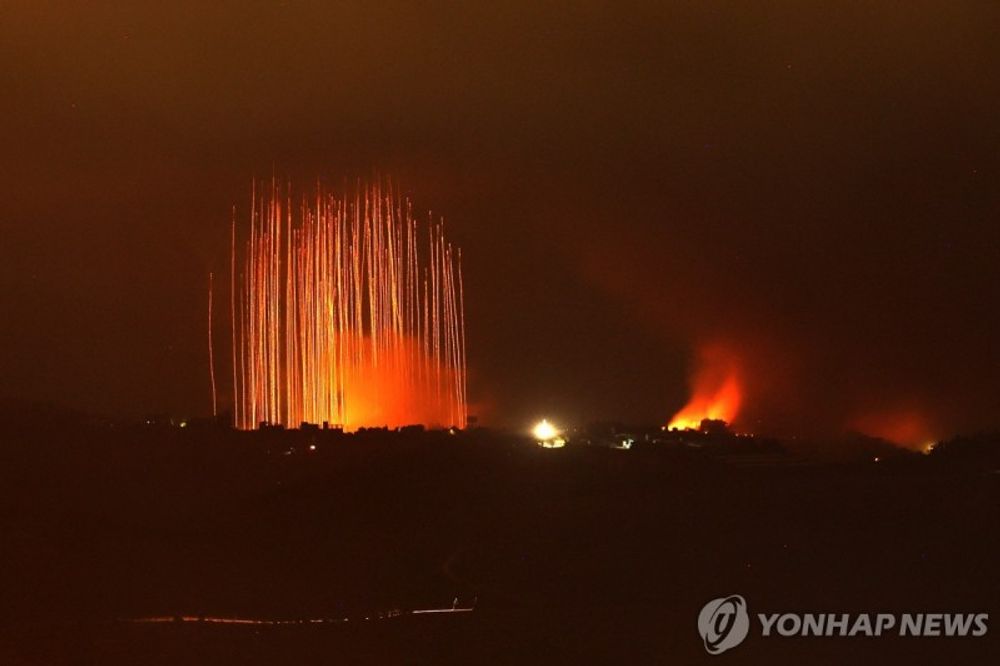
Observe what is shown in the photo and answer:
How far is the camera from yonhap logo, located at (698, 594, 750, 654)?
12.3 m

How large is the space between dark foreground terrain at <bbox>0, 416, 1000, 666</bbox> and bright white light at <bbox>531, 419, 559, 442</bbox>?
3.05 meters

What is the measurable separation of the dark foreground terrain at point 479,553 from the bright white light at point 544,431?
3045 millimetres

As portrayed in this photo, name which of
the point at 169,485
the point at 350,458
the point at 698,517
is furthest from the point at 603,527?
the point at 169,485

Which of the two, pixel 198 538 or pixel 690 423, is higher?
pixel 690 423

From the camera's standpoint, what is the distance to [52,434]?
111 ft

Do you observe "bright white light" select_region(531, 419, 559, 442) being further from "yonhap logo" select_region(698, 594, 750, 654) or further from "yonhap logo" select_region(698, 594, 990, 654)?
"yonhap logo" select_region(698, 594, 990, 654)

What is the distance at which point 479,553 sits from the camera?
1798 cm

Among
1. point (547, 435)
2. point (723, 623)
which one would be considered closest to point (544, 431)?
point (547, 435)

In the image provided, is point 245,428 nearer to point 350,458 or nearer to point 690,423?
point 350,458

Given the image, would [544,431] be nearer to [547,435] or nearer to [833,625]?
[547,435]

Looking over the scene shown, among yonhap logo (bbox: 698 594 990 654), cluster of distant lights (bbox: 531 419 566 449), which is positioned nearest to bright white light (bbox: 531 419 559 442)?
cluster of distant lights (bbox: 531 419 566 449)

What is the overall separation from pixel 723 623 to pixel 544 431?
68.3 ft

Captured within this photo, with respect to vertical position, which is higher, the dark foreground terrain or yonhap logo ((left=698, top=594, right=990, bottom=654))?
the dark foreground terrain

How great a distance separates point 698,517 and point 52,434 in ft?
70.7
